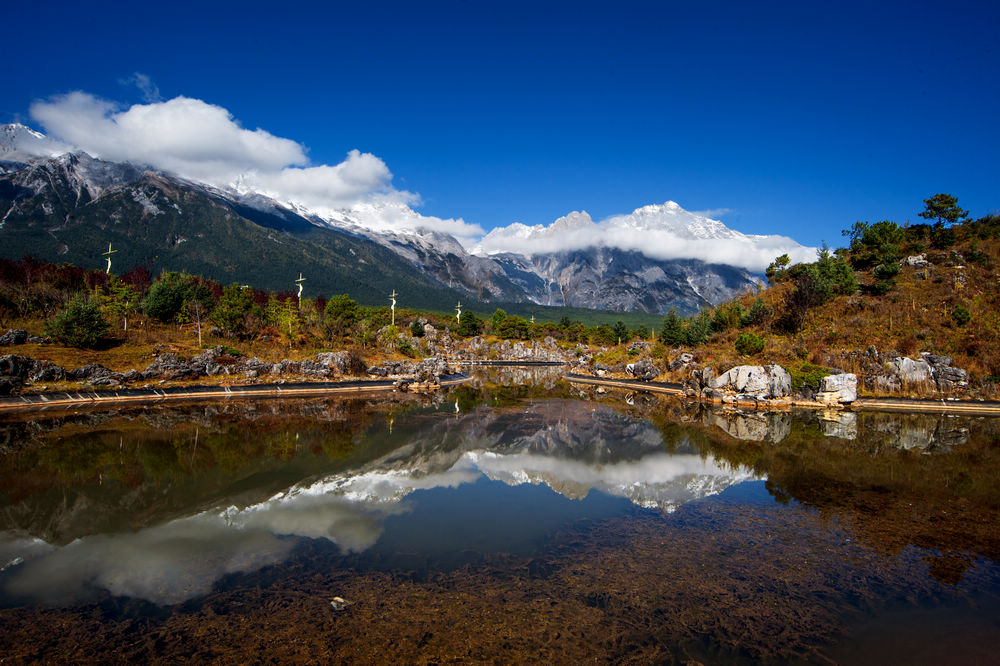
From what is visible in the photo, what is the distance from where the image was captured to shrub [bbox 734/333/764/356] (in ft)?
143

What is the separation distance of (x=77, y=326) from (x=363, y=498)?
37624 millimetres

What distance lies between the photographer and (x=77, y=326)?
123ft

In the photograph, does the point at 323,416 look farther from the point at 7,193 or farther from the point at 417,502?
the point at 7,193

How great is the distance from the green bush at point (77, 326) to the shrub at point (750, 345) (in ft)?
179

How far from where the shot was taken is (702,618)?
7.78 m

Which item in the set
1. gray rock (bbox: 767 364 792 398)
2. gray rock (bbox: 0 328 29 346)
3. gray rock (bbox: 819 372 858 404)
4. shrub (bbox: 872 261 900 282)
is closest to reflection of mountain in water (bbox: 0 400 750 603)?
gray rock (bbox: 767 364 792 398)

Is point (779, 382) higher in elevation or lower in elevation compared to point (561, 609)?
higher

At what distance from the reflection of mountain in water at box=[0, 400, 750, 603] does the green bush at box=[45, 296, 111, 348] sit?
2851 centimetres

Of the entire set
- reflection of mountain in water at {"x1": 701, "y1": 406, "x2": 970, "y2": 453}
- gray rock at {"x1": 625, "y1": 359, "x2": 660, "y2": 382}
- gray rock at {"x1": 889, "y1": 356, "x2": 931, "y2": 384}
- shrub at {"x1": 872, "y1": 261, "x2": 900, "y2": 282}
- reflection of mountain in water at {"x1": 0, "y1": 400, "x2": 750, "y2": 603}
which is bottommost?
reflection of mountain in water at {"x1": 0, "y1": 400, "x2": 750, "y2": 603}

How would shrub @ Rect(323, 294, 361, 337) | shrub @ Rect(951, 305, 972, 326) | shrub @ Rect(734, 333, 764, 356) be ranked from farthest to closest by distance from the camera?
shrub @ Rect(323, 294, 361, 337), shrub @ Rect(734, 333, 764, 356), shrub @ Rect(951, 305, 972, 326)

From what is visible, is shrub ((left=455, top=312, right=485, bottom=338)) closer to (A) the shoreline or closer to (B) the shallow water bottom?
(A) the shoreline

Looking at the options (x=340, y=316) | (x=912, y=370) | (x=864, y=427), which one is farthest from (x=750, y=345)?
(x=340, y=316)

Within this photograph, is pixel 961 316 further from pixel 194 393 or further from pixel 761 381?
pixel 194 393

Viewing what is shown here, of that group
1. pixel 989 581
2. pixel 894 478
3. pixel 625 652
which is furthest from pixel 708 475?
pixel 625 652
